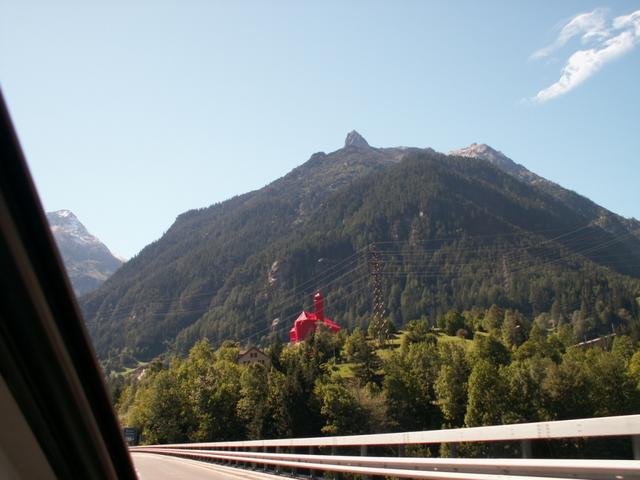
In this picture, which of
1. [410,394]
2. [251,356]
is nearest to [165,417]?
[410,394]

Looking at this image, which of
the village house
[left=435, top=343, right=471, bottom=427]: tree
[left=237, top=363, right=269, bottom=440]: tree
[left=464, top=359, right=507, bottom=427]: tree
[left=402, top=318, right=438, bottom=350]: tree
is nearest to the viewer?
[left=237, top=363, right=269, bottom=440]: tree

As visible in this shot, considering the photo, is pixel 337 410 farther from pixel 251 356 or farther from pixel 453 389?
pixel 251 356

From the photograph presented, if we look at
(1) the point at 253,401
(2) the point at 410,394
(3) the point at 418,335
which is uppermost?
(3) the point at 418,335

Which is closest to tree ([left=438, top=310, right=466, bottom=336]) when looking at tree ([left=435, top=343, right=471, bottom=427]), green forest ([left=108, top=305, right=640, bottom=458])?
green forest ([left=108, top=305, right=640, bottom=458])

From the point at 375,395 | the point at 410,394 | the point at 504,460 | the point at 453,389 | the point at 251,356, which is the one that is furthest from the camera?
the point at 251,356

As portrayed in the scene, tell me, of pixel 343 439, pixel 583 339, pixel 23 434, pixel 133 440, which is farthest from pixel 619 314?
pixel 23 434

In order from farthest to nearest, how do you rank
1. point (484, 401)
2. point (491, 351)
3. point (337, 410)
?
point (491, 351) → point (484, 401) → point (337, 410)

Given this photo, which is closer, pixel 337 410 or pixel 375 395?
pixel 337 410

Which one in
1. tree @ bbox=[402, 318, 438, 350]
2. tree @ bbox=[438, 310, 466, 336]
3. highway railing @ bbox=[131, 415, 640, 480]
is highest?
tree @ bbox=[438, 310, 466, 336]

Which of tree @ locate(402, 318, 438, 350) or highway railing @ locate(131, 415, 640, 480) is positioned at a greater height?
tree @ locate(402, 318, 438, 350)

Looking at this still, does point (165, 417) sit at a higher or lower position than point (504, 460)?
lower

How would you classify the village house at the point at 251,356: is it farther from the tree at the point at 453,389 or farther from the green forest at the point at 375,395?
the tree at the point at 453,389

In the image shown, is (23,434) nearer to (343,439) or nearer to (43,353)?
(43,353)

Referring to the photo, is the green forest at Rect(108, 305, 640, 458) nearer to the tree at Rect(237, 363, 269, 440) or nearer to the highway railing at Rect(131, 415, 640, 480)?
the tree at Rect(237, 363, 269, 440)
